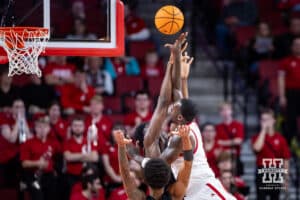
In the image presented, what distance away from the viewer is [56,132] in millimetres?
13172

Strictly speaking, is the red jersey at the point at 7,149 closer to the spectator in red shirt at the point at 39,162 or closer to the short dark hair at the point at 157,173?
the spectator in red shirt at the point at 39,162

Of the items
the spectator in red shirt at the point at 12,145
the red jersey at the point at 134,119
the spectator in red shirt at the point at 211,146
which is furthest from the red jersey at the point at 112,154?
the spectator in red shirt at the point at 211,146

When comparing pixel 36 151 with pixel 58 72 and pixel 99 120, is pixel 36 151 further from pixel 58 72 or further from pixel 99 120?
pixel 58 72

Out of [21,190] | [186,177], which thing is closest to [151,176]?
[186,177]

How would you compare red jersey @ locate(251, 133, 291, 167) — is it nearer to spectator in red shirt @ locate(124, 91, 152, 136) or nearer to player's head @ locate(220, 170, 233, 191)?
player's head @ locate(220, 170, 233, 191)

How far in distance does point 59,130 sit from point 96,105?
2.03ft

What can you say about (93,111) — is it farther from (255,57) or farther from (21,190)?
(255,57)

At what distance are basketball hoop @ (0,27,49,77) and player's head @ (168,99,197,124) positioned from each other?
166cm

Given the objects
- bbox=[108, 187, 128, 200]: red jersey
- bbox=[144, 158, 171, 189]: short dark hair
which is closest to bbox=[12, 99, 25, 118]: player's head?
bbox=[108, 187, 128, 200]: red jersey

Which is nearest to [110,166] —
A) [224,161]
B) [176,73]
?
[224,161]

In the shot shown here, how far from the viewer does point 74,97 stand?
1383cm

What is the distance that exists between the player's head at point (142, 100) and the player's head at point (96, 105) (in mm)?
511

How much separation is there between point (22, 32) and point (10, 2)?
2.75 feet

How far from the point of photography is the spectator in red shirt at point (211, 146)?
13.1 metres
